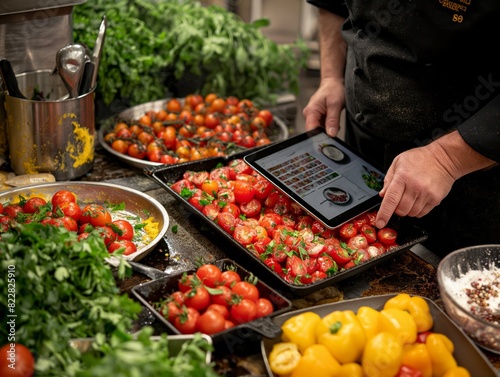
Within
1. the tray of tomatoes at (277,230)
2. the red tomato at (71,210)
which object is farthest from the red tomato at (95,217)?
the tray of tomatoes at (277,230)

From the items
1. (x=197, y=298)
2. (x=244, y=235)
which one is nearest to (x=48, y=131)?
(x=244, y=235)

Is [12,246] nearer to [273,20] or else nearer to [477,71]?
[477,71]

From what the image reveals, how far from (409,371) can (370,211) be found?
0.81m

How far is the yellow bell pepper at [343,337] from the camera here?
60.6 inches

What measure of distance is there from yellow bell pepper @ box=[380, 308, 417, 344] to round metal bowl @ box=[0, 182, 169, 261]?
928mm

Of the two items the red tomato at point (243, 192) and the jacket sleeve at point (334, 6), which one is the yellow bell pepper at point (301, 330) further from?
the jacket sleeve at point (334, 6)

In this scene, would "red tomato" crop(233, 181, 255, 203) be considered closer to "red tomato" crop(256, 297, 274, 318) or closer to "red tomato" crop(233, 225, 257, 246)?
"red tomato" crop(233, 225, 257, 246)

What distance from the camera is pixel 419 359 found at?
1562 millimetres

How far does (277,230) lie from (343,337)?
2.19 feet

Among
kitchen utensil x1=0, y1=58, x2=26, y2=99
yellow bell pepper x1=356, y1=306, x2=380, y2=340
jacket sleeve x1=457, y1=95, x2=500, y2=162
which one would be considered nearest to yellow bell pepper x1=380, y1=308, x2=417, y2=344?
yellow bell pepper x1=356, y1=306, x2=380, y2=340

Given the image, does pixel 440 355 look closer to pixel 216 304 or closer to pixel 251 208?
pixel 216 304

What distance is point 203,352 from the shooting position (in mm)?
1507

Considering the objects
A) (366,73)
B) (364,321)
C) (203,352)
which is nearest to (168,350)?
(203,352)

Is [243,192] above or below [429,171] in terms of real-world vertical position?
below
